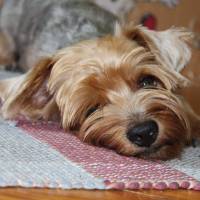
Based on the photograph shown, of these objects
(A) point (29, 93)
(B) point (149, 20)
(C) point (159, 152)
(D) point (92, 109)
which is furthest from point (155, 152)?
(B) point (149, 20)

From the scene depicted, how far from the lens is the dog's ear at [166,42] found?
210cm

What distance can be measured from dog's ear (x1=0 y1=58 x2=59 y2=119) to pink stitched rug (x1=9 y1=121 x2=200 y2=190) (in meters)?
0.26

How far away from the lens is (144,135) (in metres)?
1.72

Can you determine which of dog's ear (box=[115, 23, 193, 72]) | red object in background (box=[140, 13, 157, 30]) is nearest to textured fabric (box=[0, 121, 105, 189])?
dog's ear (box=[115, 23, 193, 72])

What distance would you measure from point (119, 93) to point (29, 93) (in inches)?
16.9

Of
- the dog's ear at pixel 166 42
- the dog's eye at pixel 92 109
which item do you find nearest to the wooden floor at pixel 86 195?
the dog's eye at pixel 92 109

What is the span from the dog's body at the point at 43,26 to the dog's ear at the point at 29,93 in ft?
1.69

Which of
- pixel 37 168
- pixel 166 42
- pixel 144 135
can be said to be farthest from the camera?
pixel 166 42

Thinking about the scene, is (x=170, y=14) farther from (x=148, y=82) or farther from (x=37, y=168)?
(x=37, y=168)

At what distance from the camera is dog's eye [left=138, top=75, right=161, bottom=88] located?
1998 mm

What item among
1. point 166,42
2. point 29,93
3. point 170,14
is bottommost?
point 29,93

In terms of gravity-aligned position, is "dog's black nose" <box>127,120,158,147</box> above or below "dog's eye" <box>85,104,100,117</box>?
above

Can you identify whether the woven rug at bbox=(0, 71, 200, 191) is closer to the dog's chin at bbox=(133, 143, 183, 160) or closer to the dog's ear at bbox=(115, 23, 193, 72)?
the dog's chin at bbox=(133, 143, 183, 160)

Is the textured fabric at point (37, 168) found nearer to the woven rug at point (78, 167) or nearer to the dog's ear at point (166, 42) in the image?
the woven rug at point (78, 167)
